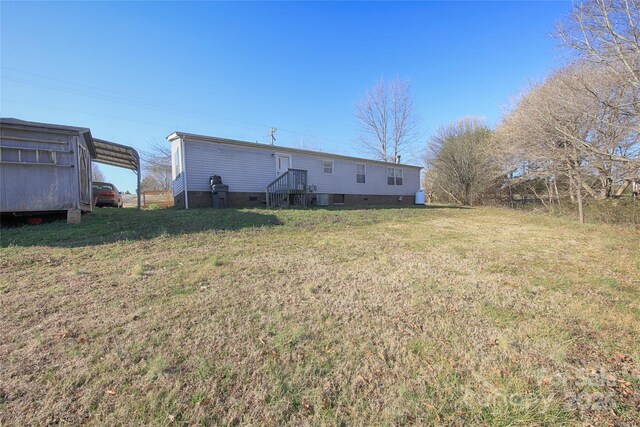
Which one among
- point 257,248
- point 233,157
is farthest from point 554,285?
point 233,157

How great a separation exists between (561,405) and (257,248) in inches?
166

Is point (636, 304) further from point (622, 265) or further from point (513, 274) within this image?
point (622, 265)

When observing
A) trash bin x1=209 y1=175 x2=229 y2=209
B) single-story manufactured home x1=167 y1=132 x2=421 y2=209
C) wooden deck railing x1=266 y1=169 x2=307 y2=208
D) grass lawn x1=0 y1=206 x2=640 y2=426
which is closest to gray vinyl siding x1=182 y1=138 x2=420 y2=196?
single-story manufactured home x1=167 y1=132 x2=421 y2=209

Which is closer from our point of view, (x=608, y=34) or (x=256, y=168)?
(x=608, y=34)

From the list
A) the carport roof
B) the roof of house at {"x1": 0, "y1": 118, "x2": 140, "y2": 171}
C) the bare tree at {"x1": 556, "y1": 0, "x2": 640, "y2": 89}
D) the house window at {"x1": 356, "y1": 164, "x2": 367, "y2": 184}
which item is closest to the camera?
the bare tree at {"x1": 556, "y1": 0, "x2": 640, "y2": 89}

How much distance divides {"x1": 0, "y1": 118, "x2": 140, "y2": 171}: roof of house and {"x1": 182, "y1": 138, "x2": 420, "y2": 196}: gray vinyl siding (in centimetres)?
230

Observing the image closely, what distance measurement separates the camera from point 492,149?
18250 mm

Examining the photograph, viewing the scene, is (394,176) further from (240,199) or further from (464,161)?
(240,199)

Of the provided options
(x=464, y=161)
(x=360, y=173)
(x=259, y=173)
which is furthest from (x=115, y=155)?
(x=464, y=161)

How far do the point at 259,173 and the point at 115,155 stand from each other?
6.05 metres

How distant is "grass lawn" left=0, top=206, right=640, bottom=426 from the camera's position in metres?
1.54

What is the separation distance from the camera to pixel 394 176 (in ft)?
62.8

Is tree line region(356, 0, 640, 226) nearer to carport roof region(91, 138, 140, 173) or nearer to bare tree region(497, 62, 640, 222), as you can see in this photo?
bare tree region(497, 62, 640, 222)

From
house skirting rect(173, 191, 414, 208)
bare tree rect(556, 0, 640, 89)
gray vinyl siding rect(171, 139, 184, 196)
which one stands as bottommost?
house skirting rect(173, 191, 414, 208)
